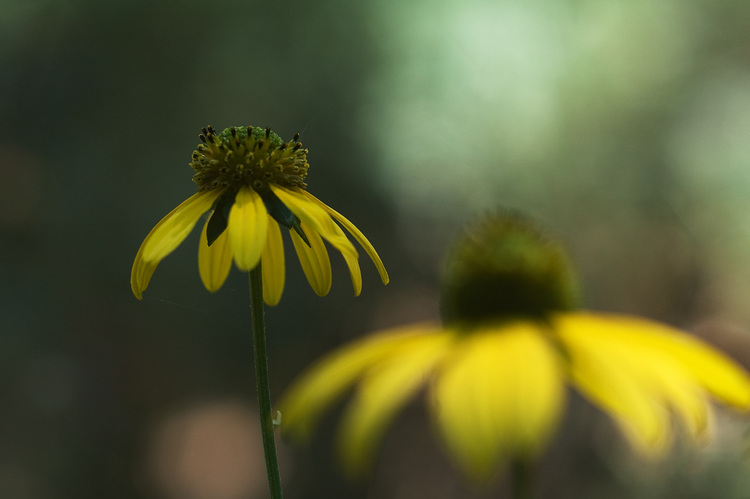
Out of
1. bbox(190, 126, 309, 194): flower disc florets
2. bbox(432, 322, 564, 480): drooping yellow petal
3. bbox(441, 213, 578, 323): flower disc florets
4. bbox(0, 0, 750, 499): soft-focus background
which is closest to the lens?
bbox(432, 322, 564, 480): drooping yellow petal

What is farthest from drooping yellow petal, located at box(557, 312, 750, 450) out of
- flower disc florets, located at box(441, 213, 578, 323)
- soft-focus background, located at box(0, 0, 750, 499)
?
soft-focus background, located at box(0, 0, 750, 499)

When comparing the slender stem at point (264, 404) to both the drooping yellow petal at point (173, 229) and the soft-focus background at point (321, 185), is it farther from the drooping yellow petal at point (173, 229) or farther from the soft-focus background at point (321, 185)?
the soft-focus background at point (321, 185)

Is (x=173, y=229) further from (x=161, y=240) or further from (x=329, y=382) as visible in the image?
(x=329, y=382)

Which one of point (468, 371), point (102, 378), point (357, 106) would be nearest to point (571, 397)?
point (357, 106)

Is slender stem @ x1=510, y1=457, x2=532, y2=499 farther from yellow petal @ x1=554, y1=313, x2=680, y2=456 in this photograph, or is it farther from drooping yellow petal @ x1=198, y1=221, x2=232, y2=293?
drooping yellow petal @ x1=198, y1=221, x2=232, y2=293

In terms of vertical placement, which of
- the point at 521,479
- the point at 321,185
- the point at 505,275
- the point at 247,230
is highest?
the point at 321,185

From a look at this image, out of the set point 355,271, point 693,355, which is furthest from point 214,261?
point 693,355
